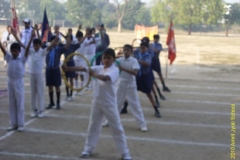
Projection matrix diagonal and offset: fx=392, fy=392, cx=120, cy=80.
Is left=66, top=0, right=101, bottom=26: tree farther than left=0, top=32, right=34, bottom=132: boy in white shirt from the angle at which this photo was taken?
Yes

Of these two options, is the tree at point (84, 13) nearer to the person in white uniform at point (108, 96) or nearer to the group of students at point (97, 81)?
the group of students at point (97, 81)

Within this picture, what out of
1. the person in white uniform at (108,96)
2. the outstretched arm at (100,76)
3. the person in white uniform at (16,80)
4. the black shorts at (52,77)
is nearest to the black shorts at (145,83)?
the black shorts at (52,77)

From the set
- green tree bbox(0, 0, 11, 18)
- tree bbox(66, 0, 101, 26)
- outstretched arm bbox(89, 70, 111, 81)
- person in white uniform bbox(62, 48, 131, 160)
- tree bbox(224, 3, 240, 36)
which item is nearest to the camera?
outstretched arm bbox(89, 70, 111, 81)

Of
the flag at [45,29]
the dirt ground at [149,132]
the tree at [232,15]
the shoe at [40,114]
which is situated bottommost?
the dirt ground at [149,132]

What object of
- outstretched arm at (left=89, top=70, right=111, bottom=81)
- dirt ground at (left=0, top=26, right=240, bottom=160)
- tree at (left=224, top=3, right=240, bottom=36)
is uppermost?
tree at (left=224, top=3, right=240, bottom=36)

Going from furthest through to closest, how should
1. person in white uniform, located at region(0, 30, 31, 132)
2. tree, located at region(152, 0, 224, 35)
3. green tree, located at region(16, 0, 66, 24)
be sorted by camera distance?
green tree, located at region(16, 0, 66, 24) < tree, located at region(152, 0, 224, 35) < person in white uniform, located at region(0, 30, 31, 132)

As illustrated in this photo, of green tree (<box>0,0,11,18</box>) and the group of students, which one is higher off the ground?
green tree (<box>0,0,11,18</box>)

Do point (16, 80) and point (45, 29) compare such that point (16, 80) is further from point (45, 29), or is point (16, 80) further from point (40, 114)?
point (45, 29)

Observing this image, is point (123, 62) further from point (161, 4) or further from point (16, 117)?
point (161, 4)

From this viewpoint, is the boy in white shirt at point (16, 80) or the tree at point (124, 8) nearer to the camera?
the boy in white shirt at point (16, 80)

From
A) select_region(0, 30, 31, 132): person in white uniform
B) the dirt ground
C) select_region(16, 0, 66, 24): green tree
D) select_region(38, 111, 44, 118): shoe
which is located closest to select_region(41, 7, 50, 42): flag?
→ the dirt ground

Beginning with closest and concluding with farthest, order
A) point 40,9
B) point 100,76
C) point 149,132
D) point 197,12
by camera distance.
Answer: point 100,76
point 149,132
point 197,12
point 40,9

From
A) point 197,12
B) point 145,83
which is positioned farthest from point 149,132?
point 197,12

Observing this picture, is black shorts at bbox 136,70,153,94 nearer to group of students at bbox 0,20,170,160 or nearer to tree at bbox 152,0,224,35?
group of students at bbox 0,20,170,160
